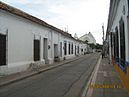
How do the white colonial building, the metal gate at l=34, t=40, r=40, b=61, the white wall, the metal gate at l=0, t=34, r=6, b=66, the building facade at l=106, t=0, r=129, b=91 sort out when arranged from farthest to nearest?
the white colonial building
the metal gate at l=34, t=40, r=40, b=61
the white wall
the metal gate at l=0, t=34, r=6, b=66
the building facade at l=106, t=0, r=129, b=91

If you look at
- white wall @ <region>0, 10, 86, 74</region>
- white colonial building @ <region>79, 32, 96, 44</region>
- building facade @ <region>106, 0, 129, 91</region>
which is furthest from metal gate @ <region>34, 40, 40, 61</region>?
white colonial building @ <region>79, 32, 96, 44</region>

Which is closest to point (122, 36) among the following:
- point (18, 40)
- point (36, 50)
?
point (18, 40)

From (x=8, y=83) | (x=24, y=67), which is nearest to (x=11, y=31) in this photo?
(x=24, y=67)

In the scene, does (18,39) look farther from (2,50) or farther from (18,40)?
(2,50)

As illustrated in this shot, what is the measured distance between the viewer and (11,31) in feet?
49.0

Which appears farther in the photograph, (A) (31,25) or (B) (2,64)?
(A) (31,25)

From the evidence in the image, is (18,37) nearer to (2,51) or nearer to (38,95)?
(2,51)

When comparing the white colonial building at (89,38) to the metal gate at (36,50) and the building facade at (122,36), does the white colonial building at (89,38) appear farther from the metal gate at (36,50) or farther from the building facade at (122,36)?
the building facade at (122,36)

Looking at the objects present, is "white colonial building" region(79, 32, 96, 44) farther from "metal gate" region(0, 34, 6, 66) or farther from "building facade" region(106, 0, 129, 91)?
"metal gate" region(0, 34, 6, 66)

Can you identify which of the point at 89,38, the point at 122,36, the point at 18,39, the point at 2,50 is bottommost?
the point at 2,50

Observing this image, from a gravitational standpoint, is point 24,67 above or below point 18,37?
below

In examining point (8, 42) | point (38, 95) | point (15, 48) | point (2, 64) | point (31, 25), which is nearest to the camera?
point (38, 95)

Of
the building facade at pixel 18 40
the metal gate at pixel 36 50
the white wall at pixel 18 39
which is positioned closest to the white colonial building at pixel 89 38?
the building facade at pixel 18 40

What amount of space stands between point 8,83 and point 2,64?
2509 millimetres
